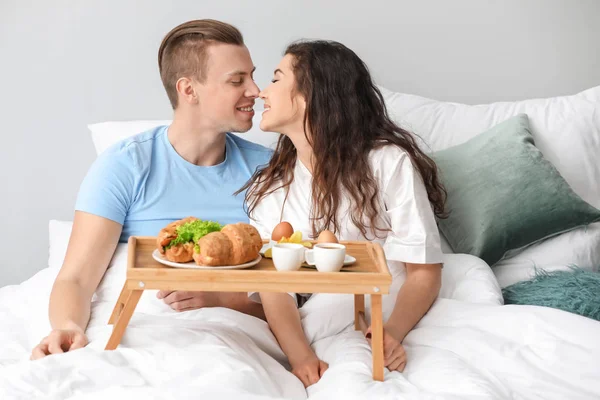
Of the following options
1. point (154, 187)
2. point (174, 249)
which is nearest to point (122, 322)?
point (174, 249)

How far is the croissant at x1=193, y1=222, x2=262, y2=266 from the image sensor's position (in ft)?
Answer: 4.65

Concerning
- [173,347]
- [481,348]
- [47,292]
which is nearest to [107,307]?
[47,292]

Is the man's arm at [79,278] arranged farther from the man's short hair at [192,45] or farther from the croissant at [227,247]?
the man's short hair at [192,45]

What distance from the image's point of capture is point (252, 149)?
228 cm

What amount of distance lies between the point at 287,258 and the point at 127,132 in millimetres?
1220

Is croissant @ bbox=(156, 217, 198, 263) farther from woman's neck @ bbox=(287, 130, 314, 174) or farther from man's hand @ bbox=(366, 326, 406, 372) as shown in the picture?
woman's neck @ bbox=(287, 130, 314, 174)

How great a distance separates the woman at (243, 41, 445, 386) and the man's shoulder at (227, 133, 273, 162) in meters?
0.16

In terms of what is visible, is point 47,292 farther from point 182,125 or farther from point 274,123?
point 274,123

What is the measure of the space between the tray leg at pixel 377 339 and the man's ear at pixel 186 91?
975 mm

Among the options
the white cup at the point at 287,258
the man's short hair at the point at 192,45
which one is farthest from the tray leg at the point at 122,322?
the man's short hair at the point at 192,45

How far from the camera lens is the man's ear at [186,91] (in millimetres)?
2162

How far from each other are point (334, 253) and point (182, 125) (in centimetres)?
90

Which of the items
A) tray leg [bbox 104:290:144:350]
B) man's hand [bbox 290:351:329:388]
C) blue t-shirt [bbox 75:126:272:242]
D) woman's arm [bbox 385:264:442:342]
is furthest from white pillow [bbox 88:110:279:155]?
tray leg [bbox 104:290:144:350]

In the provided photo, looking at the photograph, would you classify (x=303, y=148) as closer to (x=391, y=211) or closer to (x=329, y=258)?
(x=391, y=211)
